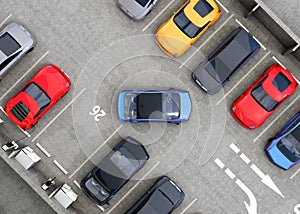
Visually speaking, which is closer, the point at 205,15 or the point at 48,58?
the point at 205,15

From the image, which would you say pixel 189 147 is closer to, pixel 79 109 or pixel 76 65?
pixel 79 109

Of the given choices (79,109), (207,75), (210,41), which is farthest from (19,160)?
(210,41)

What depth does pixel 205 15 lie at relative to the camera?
16656 millimetres

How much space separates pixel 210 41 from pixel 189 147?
5277 millimetres

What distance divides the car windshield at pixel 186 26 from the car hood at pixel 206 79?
1519 millimetres

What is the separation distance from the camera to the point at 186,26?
1677 cm

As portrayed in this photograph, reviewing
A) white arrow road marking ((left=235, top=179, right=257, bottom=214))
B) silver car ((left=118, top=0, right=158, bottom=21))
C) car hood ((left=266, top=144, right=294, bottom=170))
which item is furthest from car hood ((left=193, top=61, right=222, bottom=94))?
white arrow road marking ((left=235, top=179, right=257, bottom=214))

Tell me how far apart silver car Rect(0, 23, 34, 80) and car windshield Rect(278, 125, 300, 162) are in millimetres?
12803

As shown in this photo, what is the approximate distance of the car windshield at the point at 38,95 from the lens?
661 inches

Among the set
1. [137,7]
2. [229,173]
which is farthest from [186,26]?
[229,173]

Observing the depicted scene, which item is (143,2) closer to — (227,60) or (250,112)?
(227,60)

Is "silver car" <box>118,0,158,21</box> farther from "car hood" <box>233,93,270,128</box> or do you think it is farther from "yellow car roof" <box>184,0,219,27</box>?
"car hood" <box>233,93,270,128</box>

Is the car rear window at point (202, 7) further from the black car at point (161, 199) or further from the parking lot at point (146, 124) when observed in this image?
the black car at point (161, 199)

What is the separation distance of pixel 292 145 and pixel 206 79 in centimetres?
503
